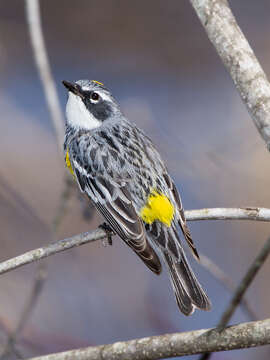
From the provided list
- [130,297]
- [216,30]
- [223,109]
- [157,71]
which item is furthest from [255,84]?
[157,71]

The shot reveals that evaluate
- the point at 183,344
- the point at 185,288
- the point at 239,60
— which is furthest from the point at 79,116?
the point at 183,344

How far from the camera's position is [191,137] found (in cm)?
694

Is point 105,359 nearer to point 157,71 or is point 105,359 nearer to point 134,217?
point 134,217

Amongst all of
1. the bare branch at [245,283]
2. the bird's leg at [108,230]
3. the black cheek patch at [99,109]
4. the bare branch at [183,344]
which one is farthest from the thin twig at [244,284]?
the black cheek patch at [99,109]

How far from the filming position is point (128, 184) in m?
4.88

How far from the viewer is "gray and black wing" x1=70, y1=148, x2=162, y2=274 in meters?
4.40

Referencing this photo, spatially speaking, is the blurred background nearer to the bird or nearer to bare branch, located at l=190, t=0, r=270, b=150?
the bird

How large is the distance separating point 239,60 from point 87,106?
7.11 ft

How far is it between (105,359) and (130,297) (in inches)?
97.5

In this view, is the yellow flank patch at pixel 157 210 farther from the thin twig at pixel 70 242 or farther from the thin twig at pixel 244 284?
the thin twig at pixel 244 284

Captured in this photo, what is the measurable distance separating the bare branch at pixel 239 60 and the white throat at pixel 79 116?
73.6 inches

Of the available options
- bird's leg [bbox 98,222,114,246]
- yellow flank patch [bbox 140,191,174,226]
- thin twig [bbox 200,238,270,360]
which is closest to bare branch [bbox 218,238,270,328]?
thin twig [bbox 200,238,270,360]

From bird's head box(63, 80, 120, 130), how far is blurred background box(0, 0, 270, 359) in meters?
0.62

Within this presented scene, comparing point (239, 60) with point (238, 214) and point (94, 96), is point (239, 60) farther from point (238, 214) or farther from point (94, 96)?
point (94, 96)
